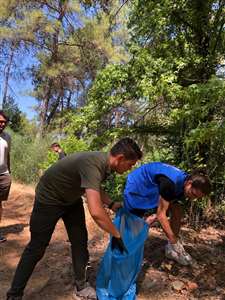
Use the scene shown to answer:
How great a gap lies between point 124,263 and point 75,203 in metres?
0.70

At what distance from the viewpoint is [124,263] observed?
3672 mm

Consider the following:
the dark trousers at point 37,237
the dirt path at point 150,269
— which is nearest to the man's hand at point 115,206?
the dark trousers at point 37,237

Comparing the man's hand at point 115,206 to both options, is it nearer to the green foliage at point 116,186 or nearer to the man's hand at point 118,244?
the man's hand at point 118,244

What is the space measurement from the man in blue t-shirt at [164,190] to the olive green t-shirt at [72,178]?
1.76 ft

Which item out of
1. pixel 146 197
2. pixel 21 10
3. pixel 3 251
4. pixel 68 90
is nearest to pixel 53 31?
pixel 21 10

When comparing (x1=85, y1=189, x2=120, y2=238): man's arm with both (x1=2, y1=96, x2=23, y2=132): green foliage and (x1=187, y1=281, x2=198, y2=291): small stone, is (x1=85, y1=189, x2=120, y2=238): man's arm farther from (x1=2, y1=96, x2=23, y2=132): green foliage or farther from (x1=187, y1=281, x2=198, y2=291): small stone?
(x1=2, y1=96, x2=23, y2=132): green foliage

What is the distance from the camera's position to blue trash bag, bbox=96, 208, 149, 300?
368cm

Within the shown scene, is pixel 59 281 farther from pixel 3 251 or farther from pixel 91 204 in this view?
pixel 91 204

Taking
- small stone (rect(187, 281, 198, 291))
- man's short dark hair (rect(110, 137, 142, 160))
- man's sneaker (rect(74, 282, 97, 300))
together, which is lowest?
small stone (rect(187, 281, 198, 291))

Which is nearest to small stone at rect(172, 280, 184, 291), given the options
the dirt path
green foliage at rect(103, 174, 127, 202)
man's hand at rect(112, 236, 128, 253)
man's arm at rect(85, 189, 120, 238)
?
the dirt path

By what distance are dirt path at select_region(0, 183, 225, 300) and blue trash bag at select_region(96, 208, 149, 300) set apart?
0.63 meters

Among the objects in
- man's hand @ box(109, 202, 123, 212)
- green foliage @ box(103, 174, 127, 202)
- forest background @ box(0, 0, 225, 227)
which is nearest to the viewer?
man's hand @ box(109, 202, 123, 212)

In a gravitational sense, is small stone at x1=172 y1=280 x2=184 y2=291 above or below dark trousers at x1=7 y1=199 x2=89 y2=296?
below

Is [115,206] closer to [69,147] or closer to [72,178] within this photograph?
[72,178]
